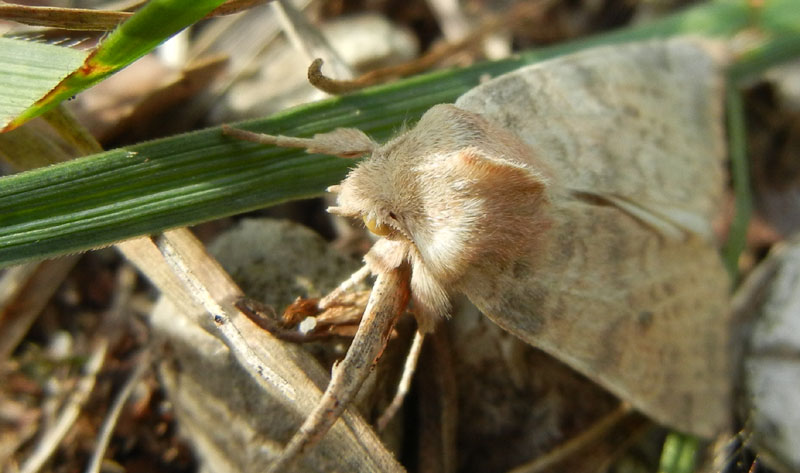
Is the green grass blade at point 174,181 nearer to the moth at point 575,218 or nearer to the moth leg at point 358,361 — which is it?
the moth at point 575,218

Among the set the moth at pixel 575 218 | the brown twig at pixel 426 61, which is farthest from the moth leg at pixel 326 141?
the brown twig at pixel 426 61

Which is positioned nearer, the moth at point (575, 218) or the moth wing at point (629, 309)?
the moth at point (575, 218)

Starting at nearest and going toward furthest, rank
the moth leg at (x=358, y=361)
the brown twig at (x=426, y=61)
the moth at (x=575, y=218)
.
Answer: the moth leg at (x=358, y=361) → the moth at (x=575, y=218) → the brown twig at (x=426, y=61)

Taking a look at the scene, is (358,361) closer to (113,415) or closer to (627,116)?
(113,415)

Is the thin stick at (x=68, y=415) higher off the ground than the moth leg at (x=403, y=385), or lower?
higher

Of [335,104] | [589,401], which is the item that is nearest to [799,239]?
[589,401]

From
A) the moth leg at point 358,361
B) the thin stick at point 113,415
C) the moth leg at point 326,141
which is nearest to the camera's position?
the moth leg at point 358,361

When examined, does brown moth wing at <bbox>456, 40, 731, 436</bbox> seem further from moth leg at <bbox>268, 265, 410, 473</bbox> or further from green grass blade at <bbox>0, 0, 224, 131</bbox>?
green grass blade at <bbox>0, 0, 224, 131</bbox>

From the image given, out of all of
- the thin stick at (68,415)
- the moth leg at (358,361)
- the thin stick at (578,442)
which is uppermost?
the thin stick at (68,415)
